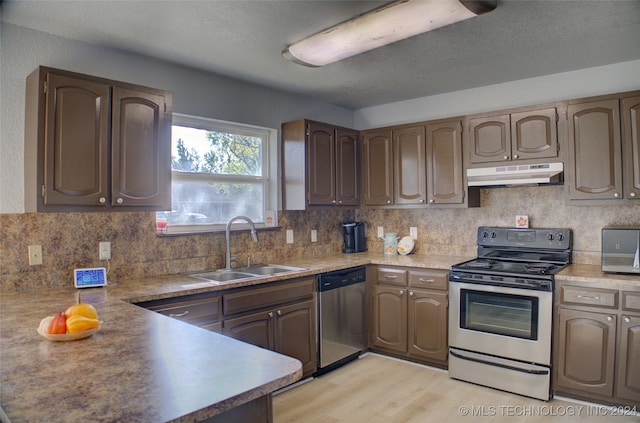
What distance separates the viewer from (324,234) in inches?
171

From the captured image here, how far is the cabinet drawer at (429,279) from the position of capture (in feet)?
11.1

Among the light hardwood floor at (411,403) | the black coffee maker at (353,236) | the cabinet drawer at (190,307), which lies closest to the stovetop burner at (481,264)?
the light hardwood floor at (411,403)

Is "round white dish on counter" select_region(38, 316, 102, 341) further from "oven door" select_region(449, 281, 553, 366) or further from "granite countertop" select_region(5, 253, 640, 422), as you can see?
"oven door" select_region(449, 281, 553, 366)

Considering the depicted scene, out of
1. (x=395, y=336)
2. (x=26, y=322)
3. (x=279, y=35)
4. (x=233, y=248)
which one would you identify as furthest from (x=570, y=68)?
(x=26, y=322)

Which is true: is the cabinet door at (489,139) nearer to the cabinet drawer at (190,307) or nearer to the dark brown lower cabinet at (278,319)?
the dark brown lower cabinet at (278,319)

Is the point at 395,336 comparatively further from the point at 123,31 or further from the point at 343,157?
the point at 123,31

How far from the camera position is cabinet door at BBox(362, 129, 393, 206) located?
13.4 feet

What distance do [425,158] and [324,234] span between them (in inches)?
49.4

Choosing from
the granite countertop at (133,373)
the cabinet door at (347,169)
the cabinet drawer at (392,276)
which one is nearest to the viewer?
the granite countertop at (133,373)

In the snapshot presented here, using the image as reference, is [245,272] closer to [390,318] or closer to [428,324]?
[390,318]

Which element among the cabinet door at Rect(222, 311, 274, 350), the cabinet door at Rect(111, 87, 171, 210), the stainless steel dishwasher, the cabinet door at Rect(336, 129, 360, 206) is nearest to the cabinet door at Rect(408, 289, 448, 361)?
the stainless steel dishwasher

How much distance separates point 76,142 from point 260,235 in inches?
67.4

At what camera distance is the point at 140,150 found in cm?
256

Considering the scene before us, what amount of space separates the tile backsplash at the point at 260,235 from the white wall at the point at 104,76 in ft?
0.89
